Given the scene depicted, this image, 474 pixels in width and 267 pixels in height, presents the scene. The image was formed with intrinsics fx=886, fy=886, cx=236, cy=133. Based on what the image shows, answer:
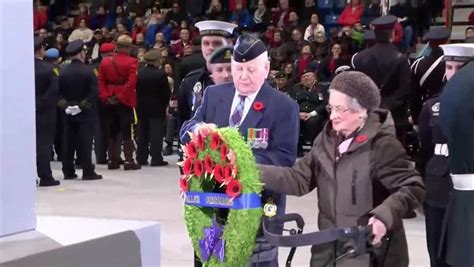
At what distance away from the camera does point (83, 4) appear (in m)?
19.4

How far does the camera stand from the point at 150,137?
1095cm

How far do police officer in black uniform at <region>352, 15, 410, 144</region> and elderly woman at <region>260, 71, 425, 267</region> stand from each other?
→ 12.6 ft

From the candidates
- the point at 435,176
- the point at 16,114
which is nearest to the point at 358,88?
the point at 16,114

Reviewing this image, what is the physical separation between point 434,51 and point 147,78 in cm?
437

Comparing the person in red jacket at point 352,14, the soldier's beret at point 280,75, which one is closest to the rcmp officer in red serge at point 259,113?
the soldier's beret at point 280,75

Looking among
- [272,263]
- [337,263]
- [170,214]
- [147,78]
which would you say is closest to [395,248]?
[337,263]

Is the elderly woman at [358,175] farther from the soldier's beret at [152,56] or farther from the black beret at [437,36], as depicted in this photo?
the soldier's beret at [152,56]

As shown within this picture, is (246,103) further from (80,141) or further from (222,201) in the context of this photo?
(80,141)

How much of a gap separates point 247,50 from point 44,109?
19.2 ft

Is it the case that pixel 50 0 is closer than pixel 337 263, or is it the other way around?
pixel 337 263

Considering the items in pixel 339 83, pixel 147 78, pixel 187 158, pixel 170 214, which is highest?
pixel 339 83

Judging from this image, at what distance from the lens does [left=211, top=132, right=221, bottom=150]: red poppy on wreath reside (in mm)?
3236

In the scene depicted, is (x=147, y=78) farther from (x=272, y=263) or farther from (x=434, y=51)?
(x=272, y=263)

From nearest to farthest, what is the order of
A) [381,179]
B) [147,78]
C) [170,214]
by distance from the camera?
[381,179] < [170,214] < [147,78]
